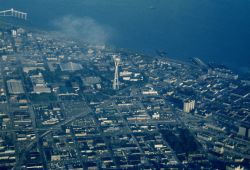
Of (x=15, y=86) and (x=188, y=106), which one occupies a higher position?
(x=188, y=106)

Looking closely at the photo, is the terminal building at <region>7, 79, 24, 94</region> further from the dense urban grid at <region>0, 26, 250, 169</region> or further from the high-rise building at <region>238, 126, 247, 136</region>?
the high-rise building at <region>238, 126, 247, 136</region>

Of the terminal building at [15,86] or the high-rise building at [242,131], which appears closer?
the high-rise building at [242,131]

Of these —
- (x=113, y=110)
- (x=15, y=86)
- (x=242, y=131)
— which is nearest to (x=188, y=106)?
(x=242, y=131)

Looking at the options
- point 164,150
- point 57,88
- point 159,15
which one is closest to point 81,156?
point 164,150

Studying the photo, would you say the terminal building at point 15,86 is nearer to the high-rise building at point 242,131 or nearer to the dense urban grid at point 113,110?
the dense urban grid at point 113,110

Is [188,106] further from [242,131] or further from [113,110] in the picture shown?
[113,110]

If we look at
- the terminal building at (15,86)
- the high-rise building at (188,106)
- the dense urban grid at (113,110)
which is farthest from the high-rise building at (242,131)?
the terminal building at (15,86)

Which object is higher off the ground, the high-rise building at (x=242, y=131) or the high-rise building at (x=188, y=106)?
the high-rise building at (x=188, y=106)

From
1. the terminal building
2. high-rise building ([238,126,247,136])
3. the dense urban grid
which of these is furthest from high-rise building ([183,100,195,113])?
the terminal building

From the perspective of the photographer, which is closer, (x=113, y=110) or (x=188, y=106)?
(x=113, y=110)
